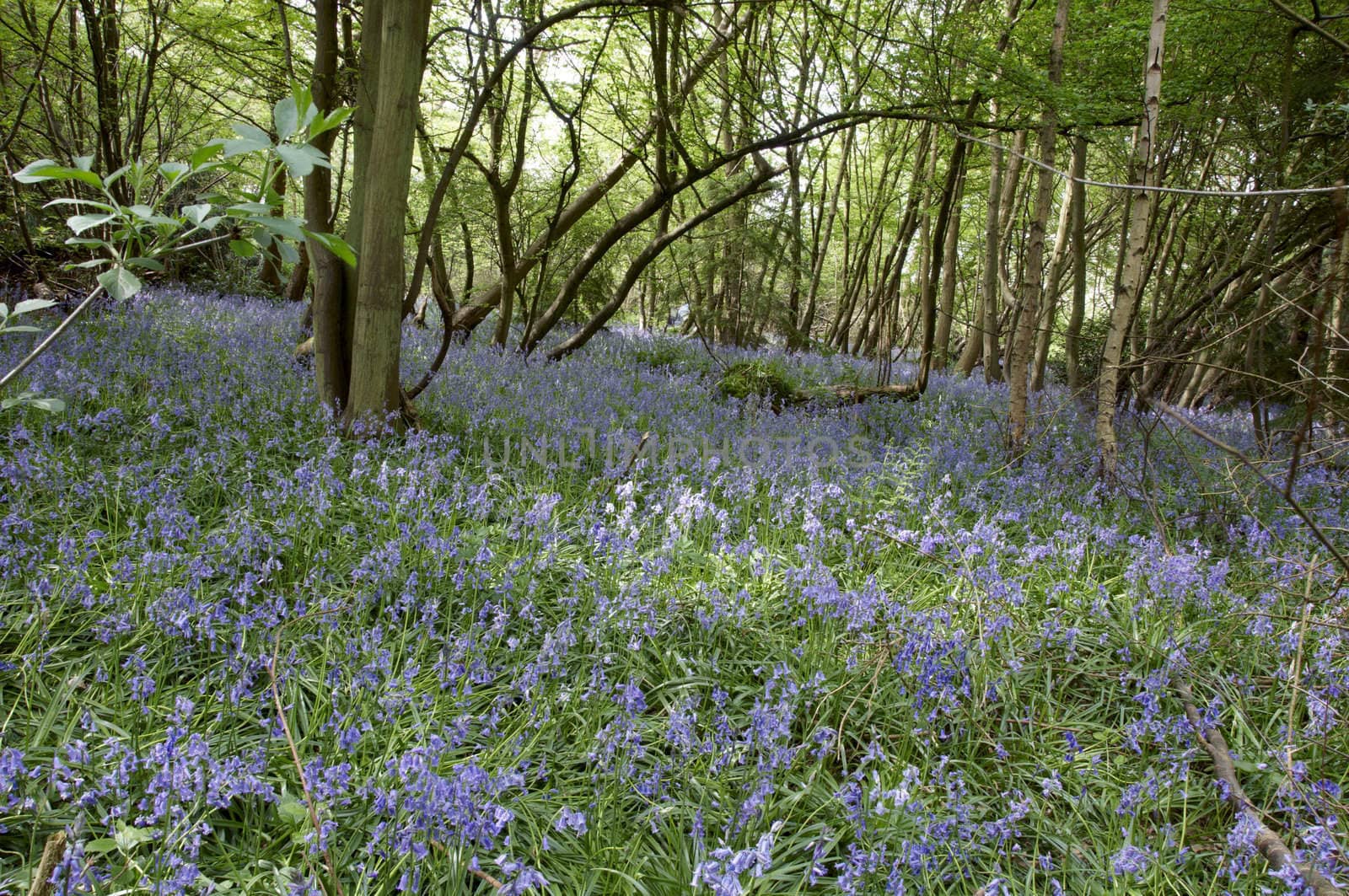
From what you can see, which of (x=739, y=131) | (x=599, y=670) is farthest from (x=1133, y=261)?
(x=739, y=131)

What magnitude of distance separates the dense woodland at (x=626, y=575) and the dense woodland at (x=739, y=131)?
84 millimetres

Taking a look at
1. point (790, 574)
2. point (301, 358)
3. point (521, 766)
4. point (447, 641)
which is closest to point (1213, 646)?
point (790, 574)

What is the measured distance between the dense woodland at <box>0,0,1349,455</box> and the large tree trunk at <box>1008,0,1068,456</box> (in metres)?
0.03

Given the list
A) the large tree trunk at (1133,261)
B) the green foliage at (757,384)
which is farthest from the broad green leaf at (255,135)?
the green foliage at (757,384)

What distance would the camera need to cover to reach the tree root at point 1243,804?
5.74 feet

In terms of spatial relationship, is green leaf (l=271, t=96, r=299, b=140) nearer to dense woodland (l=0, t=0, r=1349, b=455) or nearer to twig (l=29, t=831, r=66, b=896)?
twig (l=29, t=831, r=66, b=896)

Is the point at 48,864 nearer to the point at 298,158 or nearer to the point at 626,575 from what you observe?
the point at 298,158

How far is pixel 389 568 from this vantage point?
2.93 metres

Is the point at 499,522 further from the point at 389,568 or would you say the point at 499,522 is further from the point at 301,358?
the point at 301,358

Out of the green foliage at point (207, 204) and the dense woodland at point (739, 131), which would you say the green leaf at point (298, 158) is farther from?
the dense woodland at point (739, 131)

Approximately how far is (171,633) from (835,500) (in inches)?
145

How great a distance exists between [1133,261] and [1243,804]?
405 cm

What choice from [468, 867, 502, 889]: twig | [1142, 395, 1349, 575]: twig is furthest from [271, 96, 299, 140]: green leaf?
[1142, 395, 1349, 575]: twig

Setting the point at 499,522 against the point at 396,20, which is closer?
the point at 499,522
